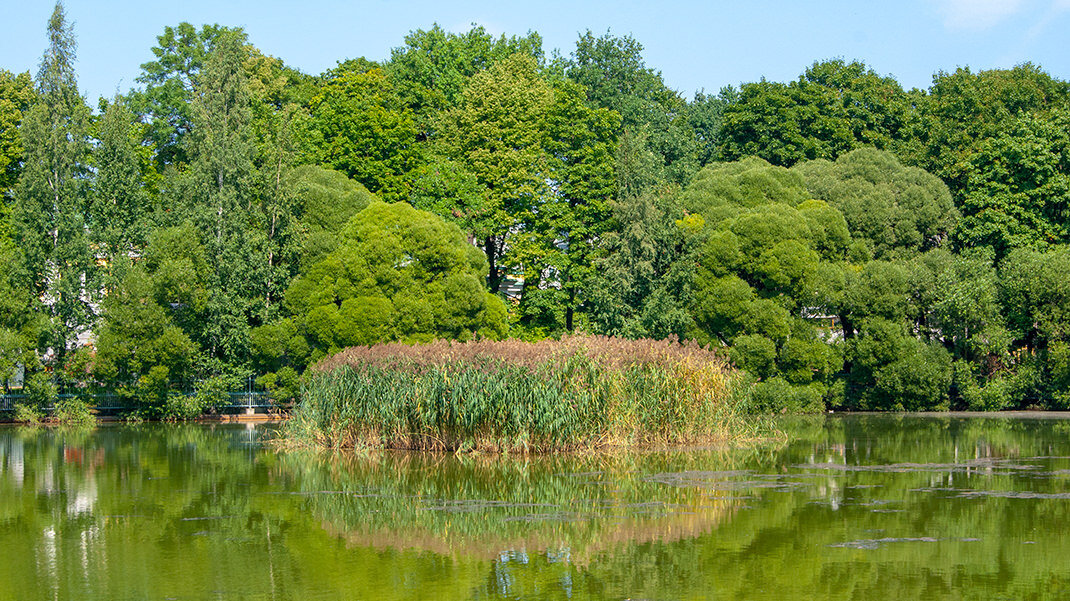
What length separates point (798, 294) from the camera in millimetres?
41562

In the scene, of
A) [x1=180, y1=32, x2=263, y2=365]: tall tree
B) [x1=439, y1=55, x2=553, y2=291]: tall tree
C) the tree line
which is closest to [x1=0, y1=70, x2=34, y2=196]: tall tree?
the tree line

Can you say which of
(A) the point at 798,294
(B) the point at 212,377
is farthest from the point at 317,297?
(A) the point at 798,294

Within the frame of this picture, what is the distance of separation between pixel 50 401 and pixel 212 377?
5558mm

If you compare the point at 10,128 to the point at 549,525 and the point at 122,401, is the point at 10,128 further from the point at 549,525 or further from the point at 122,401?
the point at 549,525

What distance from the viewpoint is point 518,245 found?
47625mm

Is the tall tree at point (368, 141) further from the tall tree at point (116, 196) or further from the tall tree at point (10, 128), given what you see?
the tall tree at point (10, 128)

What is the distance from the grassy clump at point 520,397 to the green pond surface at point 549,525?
2.35 feet

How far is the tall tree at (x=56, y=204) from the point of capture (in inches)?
1594

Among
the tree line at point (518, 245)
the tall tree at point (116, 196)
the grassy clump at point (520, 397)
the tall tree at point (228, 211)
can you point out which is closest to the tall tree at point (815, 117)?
the tree line at point (518, 245)

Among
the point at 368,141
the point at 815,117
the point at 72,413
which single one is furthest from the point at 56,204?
the point at 815,117

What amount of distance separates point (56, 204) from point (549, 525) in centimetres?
3089

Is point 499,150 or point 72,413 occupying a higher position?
point 499,150

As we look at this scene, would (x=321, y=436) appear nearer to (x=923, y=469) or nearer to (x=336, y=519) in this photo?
(x=336, y=519)

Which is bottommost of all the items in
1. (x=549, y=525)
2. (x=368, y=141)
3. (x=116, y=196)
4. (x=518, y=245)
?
(x=549, y=525)
